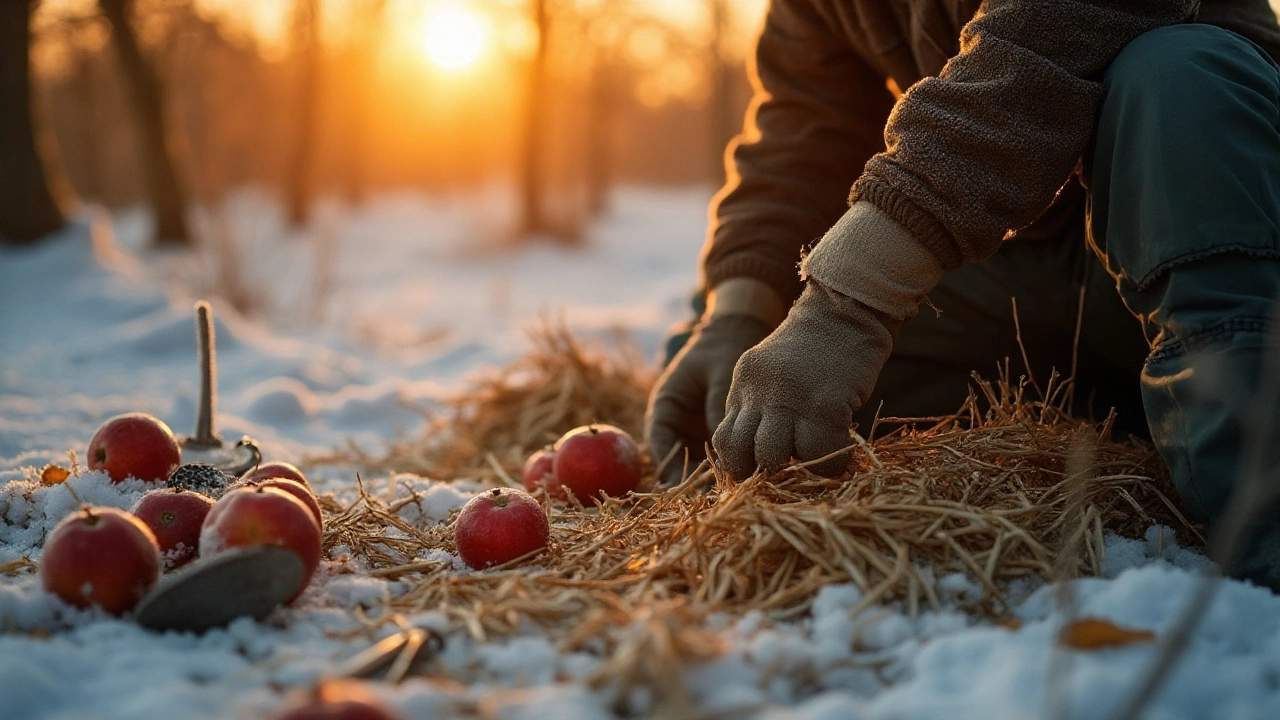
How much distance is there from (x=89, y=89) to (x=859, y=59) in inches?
880

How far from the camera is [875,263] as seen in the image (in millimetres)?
1677

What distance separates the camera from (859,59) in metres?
2.65

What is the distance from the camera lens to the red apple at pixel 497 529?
1692 millimetres

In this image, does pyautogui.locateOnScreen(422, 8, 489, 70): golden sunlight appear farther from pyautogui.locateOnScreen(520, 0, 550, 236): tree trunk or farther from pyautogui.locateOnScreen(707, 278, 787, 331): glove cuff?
pyautogui.locateOnScreen(707, 278, 787, 331): glove cuff

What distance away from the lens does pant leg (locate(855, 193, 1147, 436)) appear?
2.14 metres

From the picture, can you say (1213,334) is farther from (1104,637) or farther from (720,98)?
(720,98)

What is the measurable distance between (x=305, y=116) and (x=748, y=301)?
1714 centimetres

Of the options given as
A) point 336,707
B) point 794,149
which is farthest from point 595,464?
point 336,707

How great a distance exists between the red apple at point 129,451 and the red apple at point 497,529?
2.54 feet

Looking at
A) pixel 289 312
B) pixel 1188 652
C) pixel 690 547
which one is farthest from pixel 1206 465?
pixel 289 312

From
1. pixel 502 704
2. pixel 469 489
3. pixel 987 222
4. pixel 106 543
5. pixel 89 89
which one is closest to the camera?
pixel 502 704

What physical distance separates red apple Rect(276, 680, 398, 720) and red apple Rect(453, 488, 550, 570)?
26.9 inches

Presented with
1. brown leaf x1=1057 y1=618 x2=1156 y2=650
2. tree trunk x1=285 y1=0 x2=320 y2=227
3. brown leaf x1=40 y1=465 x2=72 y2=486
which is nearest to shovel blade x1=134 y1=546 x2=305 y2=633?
brown leaf x1=40 y1=465 x2=72 y2=486

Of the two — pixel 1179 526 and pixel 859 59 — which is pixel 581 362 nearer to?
pixel 859 59
